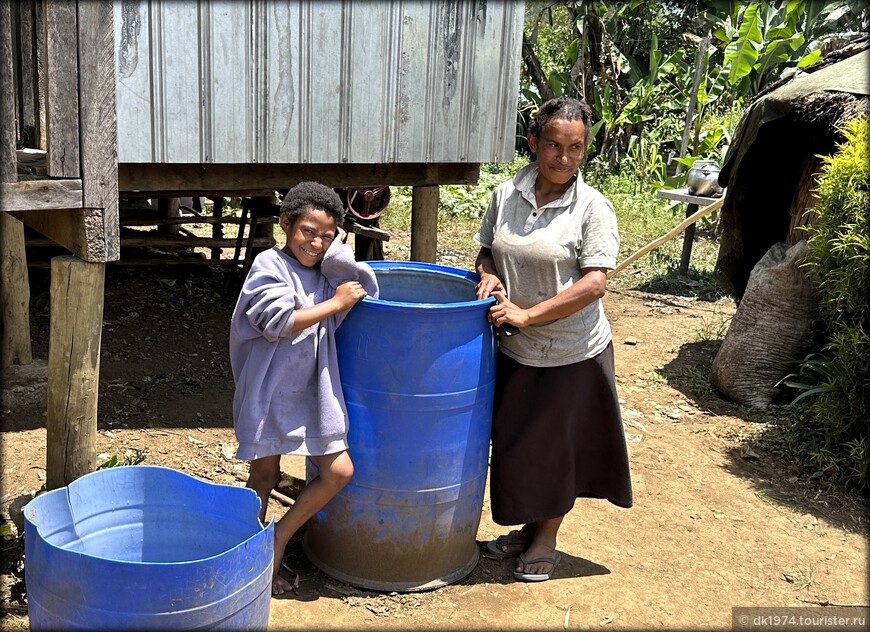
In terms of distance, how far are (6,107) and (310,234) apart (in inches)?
42.0

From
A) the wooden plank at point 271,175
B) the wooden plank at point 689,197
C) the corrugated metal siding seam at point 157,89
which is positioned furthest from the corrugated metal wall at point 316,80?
the wooden plank at point 689,197

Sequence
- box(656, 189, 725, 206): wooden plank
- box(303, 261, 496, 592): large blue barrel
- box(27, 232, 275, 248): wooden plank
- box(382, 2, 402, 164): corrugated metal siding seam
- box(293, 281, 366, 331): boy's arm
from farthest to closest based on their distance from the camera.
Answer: box(656, 189, 725, 206): wooden plank < box(27, 232, 275, 248): wooden plank < box(382, 2, 402, 164): corrugated metal siding seam < box(303, 261, 496, 592): large blue barrel < box(293, 281, 366, 331): boy's arm

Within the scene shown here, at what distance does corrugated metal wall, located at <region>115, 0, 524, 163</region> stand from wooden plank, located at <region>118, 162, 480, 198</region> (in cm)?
21

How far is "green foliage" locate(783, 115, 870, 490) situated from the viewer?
192 inches

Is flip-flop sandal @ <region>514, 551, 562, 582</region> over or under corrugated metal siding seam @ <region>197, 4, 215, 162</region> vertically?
under

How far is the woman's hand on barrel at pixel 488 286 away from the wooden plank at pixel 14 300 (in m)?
3.29

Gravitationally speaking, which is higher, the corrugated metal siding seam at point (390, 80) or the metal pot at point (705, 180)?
the corrugated metal siding seam at point (390, 80)

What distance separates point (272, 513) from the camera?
4.29 m

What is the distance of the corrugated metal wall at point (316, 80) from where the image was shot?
4602 millimetres

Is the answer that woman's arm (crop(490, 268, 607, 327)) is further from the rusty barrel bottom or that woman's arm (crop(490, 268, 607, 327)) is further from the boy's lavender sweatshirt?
the rusty barrel bottom

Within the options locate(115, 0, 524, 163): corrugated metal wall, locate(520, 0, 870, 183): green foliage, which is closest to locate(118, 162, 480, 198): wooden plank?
locate(115, 0, 524, 163): corrugated metal wall

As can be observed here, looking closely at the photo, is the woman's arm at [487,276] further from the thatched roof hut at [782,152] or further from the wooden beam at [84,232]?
the thatched roof hut at [782,152]

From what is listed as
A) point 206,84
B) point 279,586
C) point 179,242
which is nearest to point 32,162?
point 206,84

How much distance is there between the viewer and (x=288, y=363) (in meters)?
3.19
